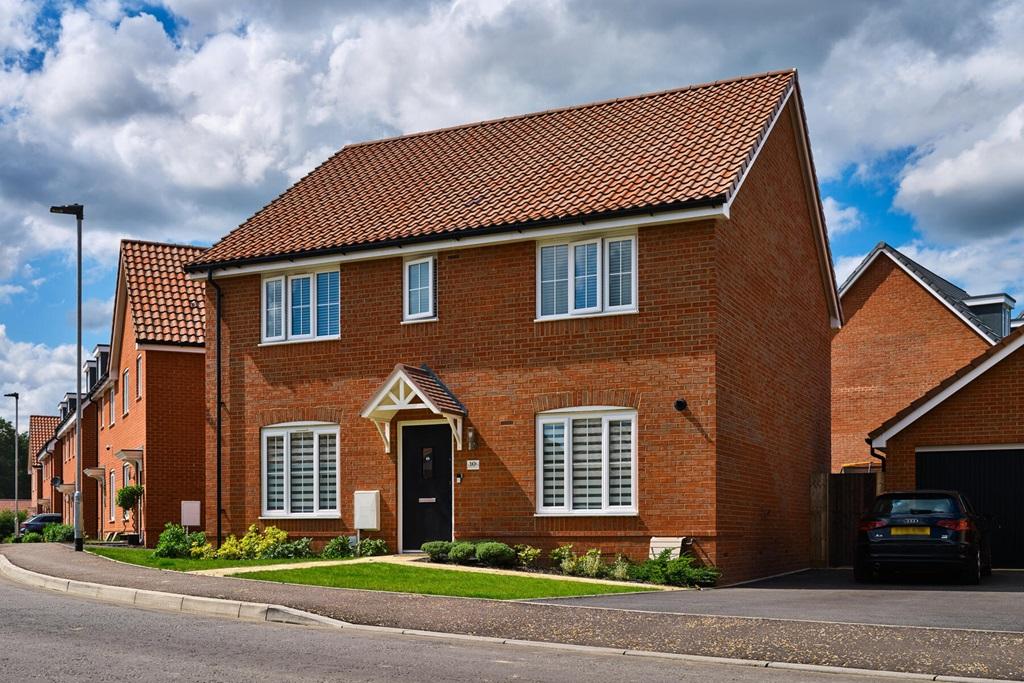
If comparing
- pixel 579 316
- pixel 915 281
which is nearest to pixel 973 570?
pixel 579 316

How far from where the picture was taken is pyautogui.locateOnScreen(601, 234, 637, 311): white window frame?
19828 mm

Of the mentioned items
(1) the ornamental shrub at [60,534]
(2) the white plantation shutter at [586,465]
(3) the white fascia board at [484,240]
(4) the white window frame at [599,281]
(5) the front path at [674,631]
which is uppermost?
(3) the white fascia board at [484,240]

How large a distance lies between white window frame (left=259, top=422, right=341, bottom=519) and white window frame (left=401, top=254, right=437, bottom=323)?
2639 mm

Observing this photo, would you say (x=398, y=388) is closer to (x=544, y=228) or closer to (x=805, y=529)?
(x=544, y=228)

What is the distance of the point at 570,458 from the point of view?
20109mm

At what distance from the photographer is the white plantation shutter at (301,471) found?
75.4ft

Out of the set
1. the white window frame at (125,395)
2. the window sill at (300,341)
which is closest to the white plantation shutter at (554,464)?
the window sill at (300,341)

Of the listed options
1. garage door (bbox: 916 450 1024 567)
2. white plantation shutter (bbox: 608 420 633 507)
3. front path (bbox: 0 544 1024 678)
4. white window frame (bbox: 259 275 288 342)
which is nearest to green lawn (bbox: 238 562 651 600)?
front path (bbox: 0 544 1024 678)

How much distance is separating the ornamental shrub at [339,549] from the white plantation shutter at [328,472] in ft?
2.59

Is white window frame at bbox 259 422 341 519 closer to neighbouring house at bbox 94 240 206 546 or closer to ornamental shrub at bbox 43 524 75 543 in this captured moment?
neighbouring house at bbox 94 240 206 546

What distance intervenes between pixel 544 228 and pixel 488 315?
1.99 m

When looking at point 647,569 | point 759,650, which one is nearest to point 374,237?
point 647,569

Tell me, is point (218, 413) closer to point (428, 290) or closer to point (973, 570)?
point (428, 290)

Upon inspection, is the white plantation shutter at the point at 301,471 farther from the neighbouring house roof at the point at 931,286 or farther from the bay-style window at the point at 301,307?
the neighbouring house roof at the point at 931,286
